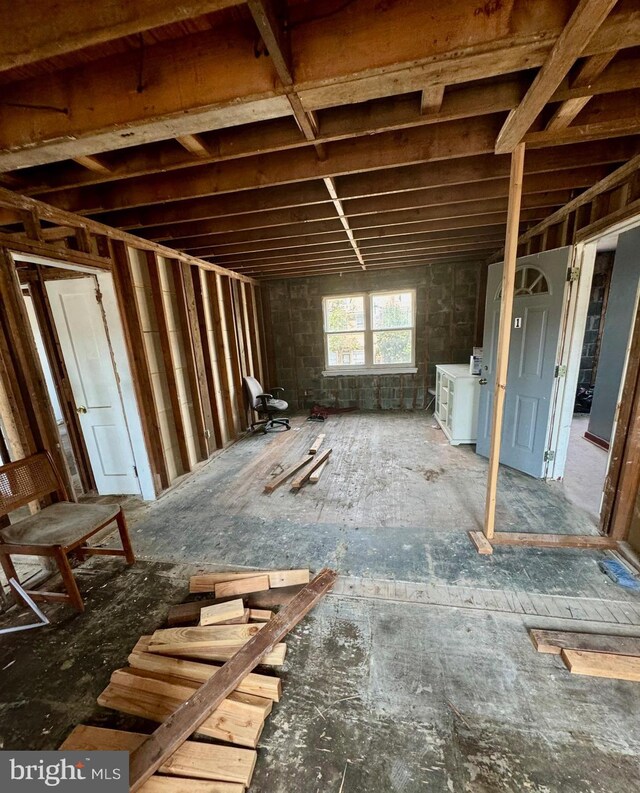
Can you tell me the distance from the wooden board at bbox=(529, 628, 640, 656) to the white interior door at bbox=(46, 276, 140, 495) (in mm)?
3355

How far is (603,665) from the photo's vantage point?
134 cm

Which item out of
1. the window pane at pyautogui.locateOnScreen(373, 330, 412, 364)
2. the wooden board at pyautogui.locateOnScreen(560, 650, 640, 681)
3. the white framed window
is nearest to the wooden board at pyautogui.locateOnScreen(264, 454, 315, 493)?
the wooden board at pyautogui.locateOnScreen(560, 650, 640, 681)

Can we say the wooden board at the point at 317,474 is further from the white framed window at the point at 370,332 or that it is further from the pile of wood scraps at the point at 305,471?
the white framed window at the point at 370,332

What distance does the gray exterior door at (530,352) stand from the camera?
2709mm

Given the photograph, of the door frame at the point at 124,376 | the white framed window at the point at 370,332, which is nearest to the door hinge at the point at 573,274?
the white framed window at the point at 370,332

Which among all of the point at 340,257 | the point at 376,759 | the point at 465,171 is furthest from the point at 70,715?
the point at 340,257

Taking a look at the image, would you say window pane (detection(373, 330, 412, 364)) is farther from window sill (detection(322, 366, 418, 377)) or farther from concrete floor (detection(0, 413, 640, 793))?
concrete floor (detection(0, 413, 640, 793))

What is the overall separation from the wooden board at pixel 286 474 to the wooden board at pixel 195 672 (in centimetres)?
164

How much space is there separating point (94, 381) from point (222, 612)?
2442 millimetres

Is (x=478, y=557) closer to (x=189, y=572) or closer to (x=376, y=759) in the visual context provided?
(x=376, y=759)

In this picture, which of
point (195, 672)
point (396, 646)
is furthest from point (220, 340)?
point (396, 646)

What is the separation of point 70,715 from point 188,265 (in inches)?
157

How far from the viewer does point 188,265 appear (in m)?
3.84

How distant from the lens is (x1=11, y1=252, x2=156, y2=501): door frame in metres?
2.71
